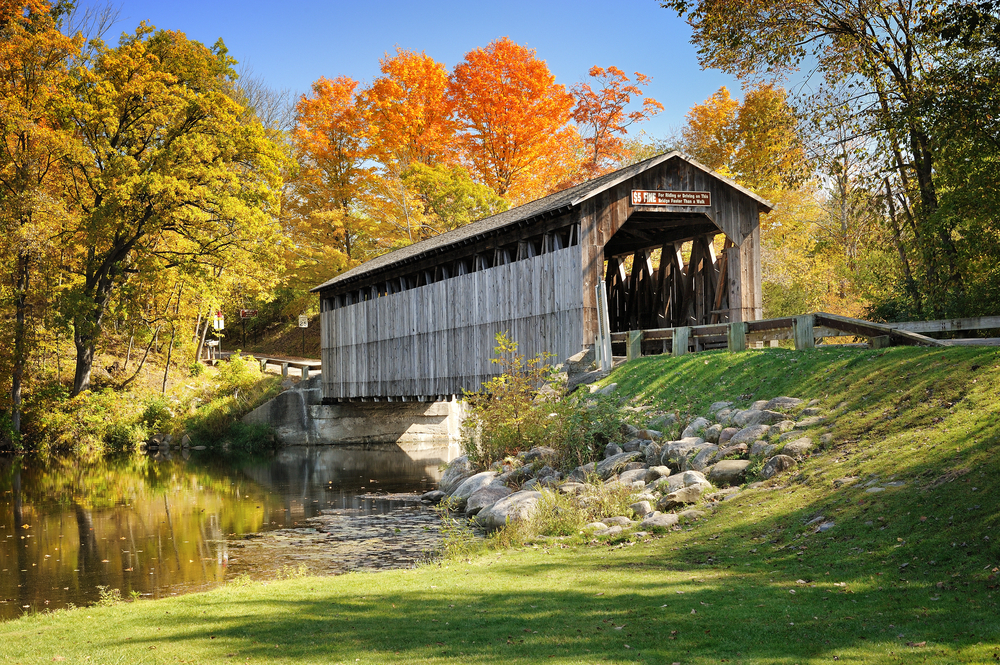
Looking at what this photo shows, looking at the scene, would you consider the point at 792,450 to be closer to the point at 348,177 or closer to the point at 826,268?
the point at 826,268

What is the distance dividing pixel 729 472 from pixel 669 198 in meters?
9.60

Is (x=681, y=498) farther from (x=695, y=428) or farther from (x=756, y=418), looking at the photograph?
(x=695, y=428)

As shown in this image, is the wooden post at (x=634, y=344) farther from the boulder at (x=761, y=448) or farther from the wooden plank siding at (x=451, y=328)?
the boulder at (x=761, y=448)

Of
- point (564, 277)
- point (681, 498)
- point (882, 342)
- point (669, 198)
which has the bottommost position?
point (681, 498)

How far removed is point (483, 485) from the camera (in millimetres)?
13414

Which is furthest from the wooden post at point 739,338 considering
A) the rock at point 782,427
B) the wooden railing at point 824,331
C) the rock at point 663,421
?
the rock at point 782,427

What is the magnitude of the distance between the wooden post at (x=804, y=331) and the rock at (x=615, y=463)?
3427 millimetres

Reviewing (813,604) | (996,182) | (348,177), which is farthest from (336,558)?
(348,177)

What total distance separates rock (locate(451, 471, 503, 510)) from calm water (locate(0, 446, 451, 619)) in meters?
0.67

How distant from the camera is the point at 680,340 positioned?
1568 centimetres

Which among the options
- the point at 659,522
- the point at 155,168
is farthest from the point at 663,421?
the point at 155,168

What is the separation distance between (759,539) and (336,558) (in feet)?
17.9

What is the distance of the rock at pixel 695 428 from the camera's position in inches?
457

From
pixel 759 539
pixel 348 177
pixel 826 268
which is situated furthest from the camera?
pixel 348 177
